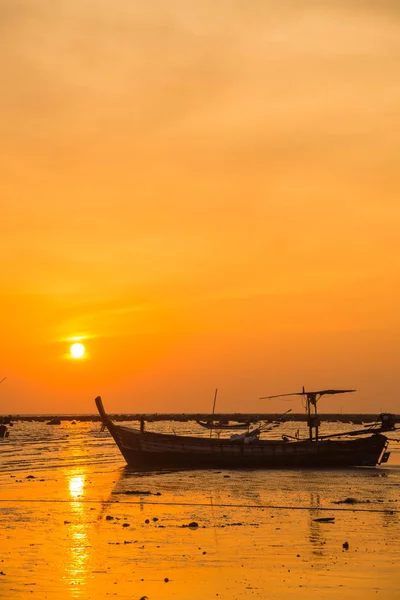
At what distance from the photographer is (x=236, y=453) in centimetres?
5769

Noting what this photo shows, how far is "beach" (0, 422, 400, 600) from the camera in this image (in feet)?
59.8

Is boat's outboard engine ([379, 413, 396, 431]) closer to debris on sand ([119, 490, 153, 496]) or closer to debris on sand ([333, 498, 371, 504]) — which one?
debris on sand ([333, 498, 371, 504])

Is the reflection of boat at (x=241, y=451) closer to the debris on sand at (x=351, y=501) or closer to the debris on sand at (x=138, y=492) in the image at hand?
the debris on sand at (x=138, y=492)

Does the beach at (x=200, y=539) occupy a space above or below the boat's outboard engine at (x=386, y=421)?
below

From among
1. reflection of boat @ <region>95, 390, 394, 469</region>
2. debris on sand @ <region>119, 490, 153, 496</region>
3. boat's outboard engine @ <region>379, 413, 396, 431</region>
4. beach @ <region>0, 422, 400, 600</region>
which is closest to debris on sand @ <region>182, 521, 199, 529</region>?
beach @ <region>0, 422, 400, 600</region>

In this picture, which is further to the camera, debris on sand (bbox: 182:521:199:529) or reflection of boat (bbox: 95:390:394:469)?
reflection of boat (bbox: 95:390:394:469)

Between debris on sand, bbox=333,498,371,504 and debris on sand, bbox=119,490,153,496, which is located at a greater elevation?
debris on sand, bbox=333,498,371,504

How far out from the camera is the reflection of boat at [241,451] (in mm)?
57219

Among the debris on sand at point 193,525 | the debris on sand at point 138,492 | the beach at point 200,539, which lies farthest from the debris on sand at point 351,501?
the debris on sand at point 193,525

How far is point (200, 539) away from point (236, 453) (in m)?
33.2

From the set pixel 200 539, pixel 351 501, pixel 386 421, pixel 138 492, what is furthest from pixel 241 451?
pixel 200 539

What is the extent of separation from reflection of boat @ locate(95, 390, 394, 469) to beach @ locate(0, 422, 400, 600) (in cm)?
1039

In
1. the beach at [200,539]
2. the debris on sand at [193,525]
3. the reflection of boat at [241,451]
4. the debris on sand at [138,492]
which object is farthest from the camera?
the reflection of boat at [241,451]

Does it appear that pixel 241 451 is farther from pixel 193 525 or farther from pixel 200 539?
pixel 200 539
